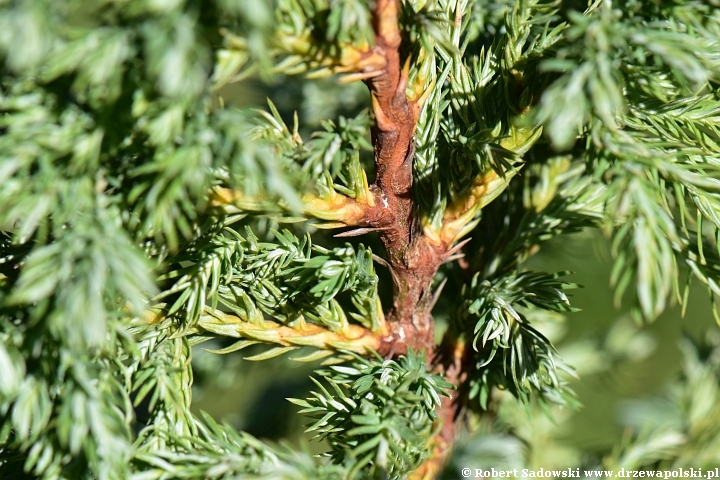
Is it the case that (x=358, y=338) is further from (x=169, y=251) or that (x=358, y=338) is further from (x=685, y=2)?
(x=685, y=2)

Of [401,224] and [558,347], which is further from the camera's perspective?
[558,347]

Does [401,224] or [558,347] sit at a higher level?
[401,224]

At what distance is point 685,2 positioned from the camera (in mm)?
266

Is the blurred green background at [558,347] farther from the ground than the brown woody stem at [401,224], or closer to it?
closer to it

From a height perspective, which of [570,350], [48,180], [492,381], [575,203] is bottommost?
[570,350]

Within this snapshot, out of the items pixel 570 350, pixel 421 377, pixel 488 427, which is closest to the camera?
pixel 421 377

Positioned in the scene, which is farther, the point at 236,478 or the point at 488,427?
the point at 488,427

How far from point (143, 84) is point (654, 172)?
222 millimetres

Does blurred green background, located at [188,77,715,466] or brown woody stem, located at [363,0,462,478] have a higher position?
brown woody stem, located at [363,0,462,478]

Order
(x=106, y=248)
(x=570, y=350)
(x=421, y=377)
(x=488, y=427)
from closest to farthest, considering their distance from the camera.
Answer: (x=106, y=248) < (x=421, y=377) < (x=488, y=427) < (x=570, y=350)

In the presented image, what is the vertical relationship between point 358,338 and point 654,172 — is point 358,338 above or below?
below

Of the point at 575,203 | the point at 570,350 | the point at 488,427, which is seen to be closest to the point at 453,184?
the point at 575,203

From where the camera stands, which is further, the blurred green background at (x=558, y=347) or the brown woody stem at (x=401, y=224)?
the blurred green background at (x=558, y=347)

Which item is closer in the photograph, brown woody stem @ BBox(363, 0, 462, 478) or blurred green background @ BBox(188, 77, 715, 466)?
brown woody stem @ BBox(363, 0, 462, 478)
